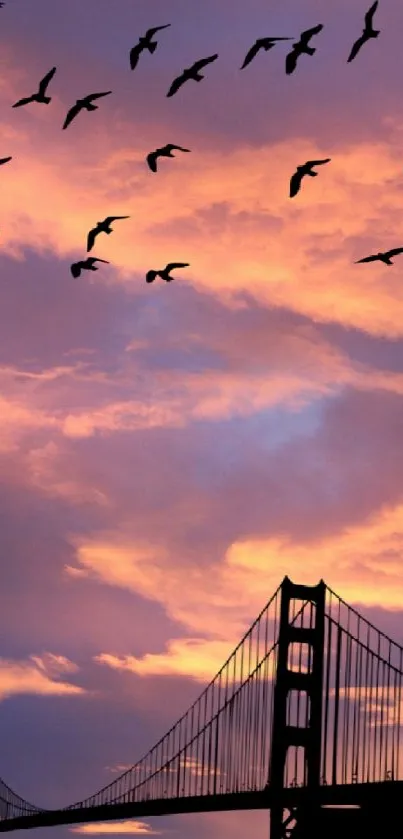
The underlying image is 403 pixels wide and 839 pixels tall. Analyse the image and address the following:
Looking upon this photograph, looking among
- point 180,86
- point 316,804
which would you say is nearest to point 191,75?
point 180,86

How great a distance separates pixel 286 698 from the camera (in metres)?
58.5

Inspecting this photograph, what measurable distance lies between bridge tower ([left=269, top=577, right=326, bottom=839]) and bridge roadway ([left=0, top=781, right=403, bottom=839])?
53 cm

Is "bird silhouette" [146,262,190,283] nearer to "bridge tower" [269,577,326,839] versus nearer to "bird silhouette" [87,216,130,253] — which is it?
"bird silhouette" [87,216,130,253]

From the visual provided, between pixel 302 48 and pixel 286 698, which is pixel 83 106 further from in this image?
pixel 286 698

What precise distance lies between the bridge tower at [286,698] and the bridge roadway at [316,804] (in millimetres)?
534

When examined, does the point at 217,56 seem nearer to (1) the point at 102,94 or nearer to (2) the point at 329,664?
(1) the point at 102,94

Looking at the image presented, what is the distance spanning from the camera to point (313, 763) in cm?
5594

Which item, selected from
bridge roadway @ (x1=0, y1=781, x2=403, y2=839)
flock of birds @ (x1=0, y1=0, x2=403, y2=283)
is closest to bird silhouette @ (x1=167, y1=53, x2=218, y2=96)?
flock of birds @ (x1=0, y1=0, x2=403, y2=283)

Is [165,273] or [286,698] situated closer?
[165,273]

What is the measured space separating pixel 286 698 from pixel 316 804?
31.0 ft

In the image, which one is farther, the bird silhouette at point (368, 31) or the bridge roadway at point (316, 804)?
the bridge roadway at point (316, 804)

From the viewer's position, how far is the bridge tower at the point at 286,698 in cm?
5344

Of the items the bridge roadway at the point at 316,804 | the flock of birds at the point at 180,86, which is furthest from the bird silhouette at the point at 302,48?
the bridge roadway at the point at 316,804

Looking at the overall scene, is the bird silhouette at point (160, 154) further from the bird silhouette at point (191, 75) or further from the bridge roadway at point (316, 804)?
the bridge roadway at point (316, 804)
